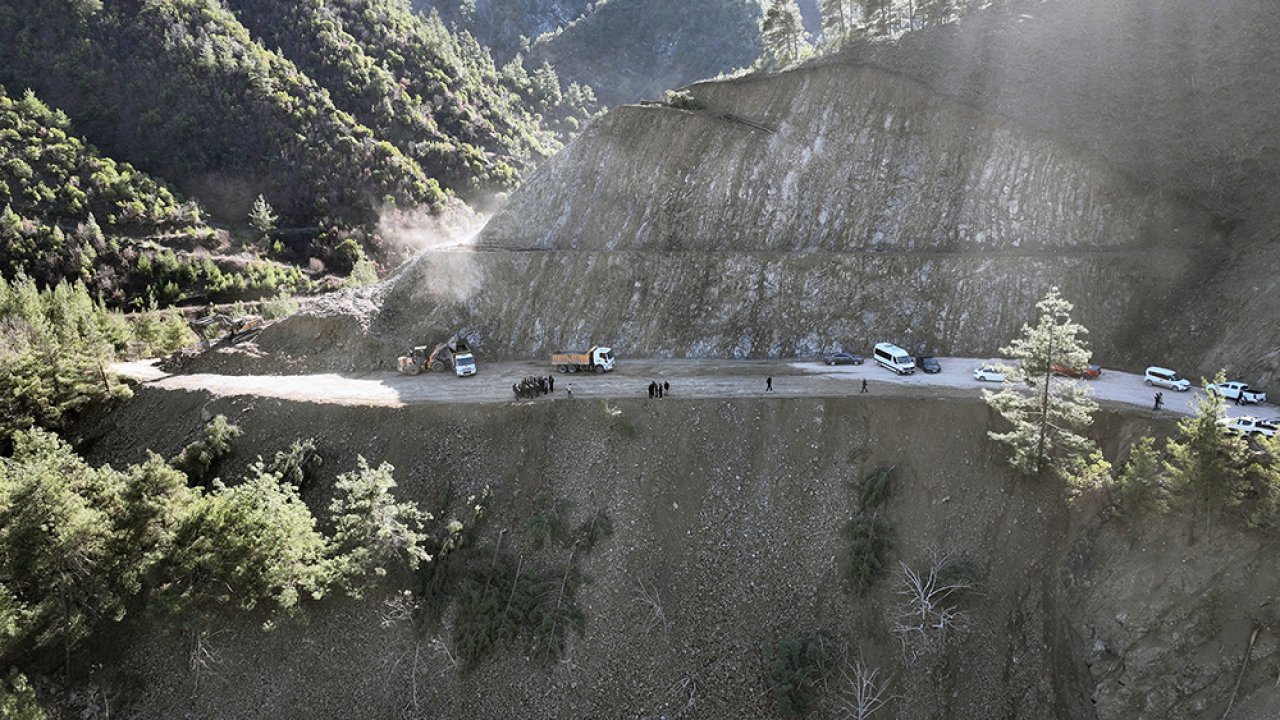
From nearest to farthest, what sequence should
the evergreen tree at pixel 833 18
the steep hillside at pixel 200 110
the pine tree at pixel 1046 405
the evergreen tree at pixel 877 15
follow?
the pine tree at pixel 1046 405, the evergreen tree at pixel 877 15, the evergreen tree at pixel 833 18, the steep hillside at pixel 200 110

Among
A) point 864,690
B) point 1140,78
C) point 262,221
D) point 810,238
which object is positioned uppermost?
point 1140,78

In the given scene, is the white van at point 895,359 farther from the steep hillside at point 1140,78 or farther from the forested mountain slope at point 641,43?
the forested mountain slope at point 641,43

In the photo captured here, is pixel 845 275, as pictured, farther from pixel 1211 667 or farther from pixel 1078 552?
pixel 1211 667

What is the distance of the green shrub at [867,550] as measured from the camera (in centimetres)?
2388

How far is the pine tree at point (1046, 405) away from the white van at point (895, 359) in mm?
7065

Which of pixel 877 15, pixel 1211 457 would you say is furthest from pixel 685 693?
pixel 877 15

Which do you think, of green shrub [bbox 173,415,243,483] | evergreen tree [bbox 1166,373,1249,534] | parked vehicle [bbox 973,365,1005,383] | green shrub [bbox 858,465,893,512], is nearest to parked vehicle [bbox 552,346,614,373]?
green shrub [bbox 858,465,893,512]

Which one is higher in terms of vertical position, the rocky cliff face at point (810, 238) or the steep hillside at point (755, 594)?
the rocky cliff face at point (810, 238)

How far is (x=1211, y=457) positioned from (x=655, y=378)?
76.5 ft

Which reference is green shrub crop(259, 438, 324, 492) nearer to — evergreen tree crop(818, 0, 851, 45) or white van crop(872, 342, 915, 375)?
white van crop(872, 342, 915, 375)

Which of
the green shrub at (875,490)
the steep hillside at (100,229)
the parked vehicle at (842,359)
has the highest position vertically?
the steep hillside at (100,229)

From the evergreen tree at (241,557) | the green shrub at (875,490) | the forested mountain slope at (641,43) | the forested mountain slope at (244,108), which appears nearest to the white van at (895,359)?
the green shrub at (875,490)

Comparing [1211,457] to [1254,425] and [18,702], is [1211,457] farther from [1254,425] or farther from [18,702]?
[18,702]

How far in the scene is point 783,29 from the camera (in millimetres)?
59812
